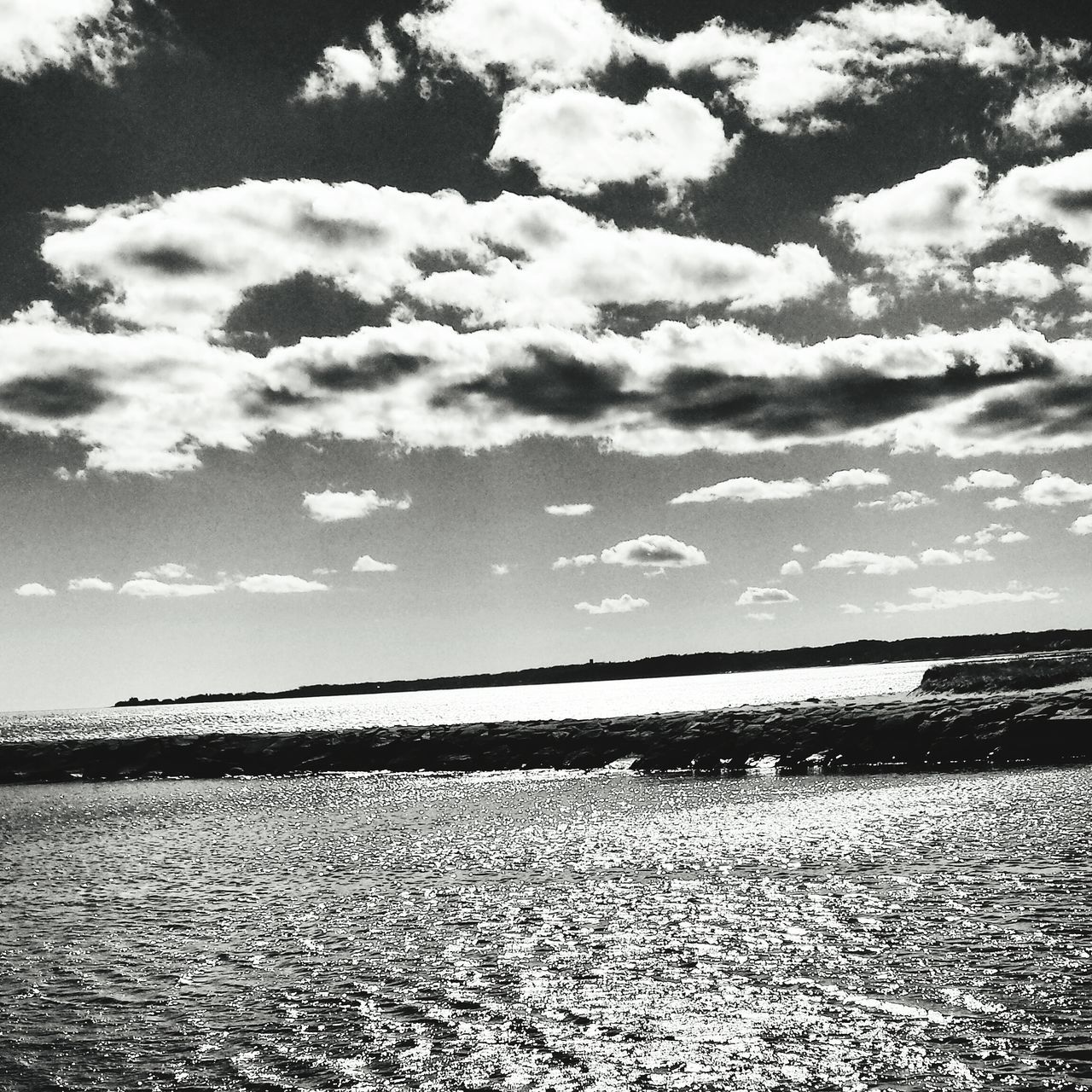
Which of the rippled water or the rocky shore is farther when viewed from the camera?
the rocky shore

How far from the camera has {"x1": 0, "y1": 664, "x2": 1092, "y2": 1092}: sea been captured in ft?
26.6

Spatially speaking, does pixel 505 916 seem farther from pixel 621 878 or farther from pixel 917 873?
pixel 917 873

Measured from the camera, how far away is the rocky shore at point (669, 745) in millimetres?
33000

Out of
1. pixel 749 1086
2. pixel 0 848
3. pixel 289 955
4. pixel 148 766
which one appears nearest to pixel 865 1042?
pixel 749 1086

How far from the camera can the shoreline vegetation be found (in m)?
33.0

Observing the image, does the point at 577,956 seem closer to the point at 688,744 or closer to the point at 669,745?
the point at 688,744

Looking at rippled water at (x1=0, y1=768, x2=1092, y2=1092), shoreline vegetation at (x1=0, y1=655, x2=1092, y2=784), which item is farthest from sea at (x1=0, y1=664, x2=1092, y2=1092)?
shoreline vegetation at (x1=0, y1=655, x2=1092, y2=784)

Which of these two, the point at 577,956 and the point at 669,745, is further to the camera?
the point at 669,745

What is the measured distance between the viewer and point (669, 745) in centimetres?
3988

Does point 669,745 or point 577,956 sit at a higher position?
point 577,956

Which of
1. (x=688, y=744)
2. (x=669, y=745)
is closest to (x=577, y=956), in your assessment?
(x=688, y=744)

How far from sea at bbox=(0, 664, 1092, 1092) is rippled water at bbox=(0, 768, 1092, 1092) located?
0.04 metres

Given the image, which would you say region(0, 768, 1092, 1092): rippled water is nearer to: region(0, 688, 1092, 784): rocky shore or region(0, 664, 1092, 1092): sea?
region(0, 664, 1092, 1092): sea

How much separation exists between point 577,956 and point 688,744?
2892cm
